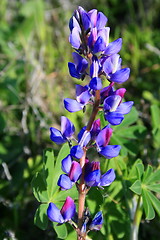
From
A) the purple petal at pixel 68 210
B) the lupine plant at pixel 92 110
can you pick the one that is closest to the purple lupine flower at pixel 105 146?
the lupine plant at pixel 92 110

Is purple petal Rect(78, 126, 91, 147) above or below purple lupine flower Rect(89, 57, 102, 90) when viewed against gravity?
below

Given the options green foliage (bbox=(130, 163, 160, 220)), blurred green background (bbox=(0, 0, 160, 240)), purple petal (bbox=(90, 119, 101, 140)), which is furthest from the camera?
blurred green background (bbox=(0, 0, 160, 240))

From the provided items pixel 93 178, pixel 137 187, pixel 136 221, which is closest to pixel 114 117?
pixel 93 178

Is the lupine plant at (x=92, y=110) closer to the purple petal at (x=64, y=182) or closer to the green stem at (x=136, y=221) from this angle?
the purple petal at (x=64, y=182)

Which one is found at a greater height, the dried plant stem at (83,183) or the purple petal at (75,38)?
the purple petal at (75,38)

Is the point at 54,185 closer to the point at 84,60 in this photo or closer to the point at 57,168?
the point at 57,168

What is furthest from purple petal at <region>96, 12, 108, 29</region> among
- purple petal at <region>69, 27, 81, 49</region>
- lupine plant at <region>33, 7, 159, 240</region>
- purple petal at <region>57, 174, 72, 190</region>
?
purple petal at <region>57, 174, 72, 190</region>

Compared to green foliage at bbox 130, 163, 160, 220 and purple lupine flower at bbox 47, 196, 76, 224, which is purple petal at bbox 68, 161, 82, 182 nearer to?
purple lupine flower at bbox 47, 196, 76, 224
